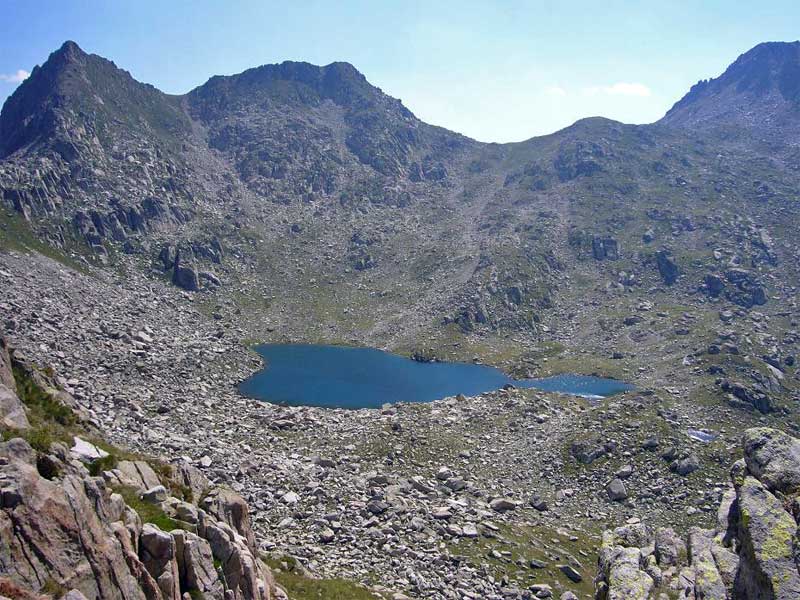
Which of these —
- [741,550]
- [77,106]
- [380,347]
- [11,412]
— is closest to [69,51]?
[77,106]

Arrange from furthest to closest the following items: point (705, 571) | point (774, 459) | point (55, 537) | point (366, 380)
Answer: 1. point (366, 380)
2. point (705, 571)
3. point (774, 459)
4. point (55, 537)

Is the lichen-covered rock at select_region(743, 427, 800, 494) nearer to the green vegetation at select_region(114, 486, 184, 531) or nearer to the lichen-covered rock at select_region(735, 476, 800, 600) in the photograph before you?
the lichen-covered rock at select_region(735, 476, 800, 600)

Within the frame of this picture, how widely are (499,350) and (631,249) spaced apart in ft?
196

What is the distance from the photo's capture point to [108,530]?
16.5 metres

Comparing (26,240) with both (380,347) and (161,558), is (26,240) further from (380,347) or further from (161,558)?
(161,558)

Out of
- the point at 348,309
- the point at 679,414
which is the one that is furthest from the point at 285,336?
the point at 679,414

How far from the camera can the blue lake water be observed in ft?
251

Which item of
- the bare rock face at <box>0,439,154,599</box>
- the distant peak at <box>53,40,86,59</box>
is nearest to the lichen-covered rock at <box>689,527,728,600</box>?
the bare rock face at <box>0,439,154,599</box>

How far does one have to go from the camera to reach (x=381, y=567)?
32594mm

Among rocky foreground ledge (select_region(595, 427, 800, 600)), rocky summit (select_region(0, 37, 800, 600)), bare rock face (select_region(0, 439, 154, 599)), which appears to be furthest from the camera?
rocky summit (select_region(0, 37, 800, 600))

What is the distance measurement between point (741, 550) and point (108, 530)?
1911 centimetres

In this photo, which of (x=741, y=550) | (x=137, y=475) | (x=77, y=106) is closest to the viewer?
(x=741, y=550)

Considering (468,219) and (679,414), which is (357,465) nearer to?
(679,414)

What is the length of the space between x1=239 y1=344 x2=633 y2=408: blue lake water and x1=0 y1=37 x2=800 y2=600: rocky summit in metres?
4.02
